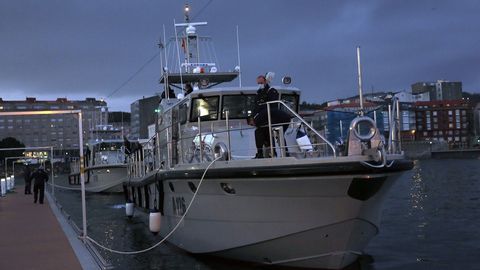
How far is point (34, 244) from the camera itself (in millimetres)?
10102

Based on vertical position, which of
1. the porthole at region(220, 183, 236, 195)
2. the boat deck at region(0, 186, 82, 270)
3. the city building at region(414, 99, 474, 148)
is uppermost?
the city building at region(414, 99, 474, 148)

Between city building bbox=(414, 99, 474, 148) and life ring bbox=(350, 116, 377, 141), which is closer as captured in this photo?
life ring bbox=(350, 116, 377, 141)

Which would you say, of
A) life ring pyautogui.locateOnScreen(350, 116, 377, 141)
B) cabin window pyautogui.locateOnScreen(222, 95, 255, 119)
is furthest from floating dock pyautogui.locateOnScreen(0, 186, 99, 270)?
life ring pyautogui.locateOnScreen(350, 116, 377, 141)

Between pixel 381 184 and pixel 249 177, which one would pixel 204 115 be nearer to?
pixel 249 177

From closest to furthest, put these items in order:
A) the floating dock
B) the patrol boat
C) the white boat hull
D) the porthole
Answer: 1. the patrol boat
2. the white boat hull
3. the floating dock
4. the porthole

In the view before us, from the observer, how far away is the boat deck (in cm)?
822

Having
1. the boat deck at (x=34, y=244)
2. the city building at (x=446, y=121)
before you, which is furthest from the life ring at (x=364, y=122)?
the city building at (x=446, y=121)

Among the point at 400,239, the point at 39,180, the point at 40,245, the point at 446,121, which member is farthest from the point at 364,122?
the point at 446,121

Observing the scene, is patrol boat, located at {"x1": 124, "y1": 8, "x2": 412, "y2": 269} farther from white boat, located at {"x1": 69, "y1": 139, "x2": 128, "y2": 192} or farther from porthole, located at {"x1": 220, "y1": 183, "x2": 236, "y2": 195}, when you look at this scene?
white boat, located at {"x1": 69, "y1": 139, "x2": 128, "y2": 192}

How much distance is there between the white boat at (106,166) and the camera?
1127 inches

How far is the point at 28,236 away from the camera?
11.3 m

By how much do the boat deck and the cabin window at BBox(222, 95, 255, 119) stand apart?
394 centimetres

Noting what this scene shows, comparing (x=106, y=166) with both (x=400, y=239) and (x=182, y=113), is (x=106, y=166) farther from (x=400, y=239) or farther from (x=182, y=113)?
(x=400, y=239)

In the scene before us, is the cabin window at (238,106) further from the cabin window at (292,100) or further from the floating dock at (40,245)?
the floating dock at (40,245)
